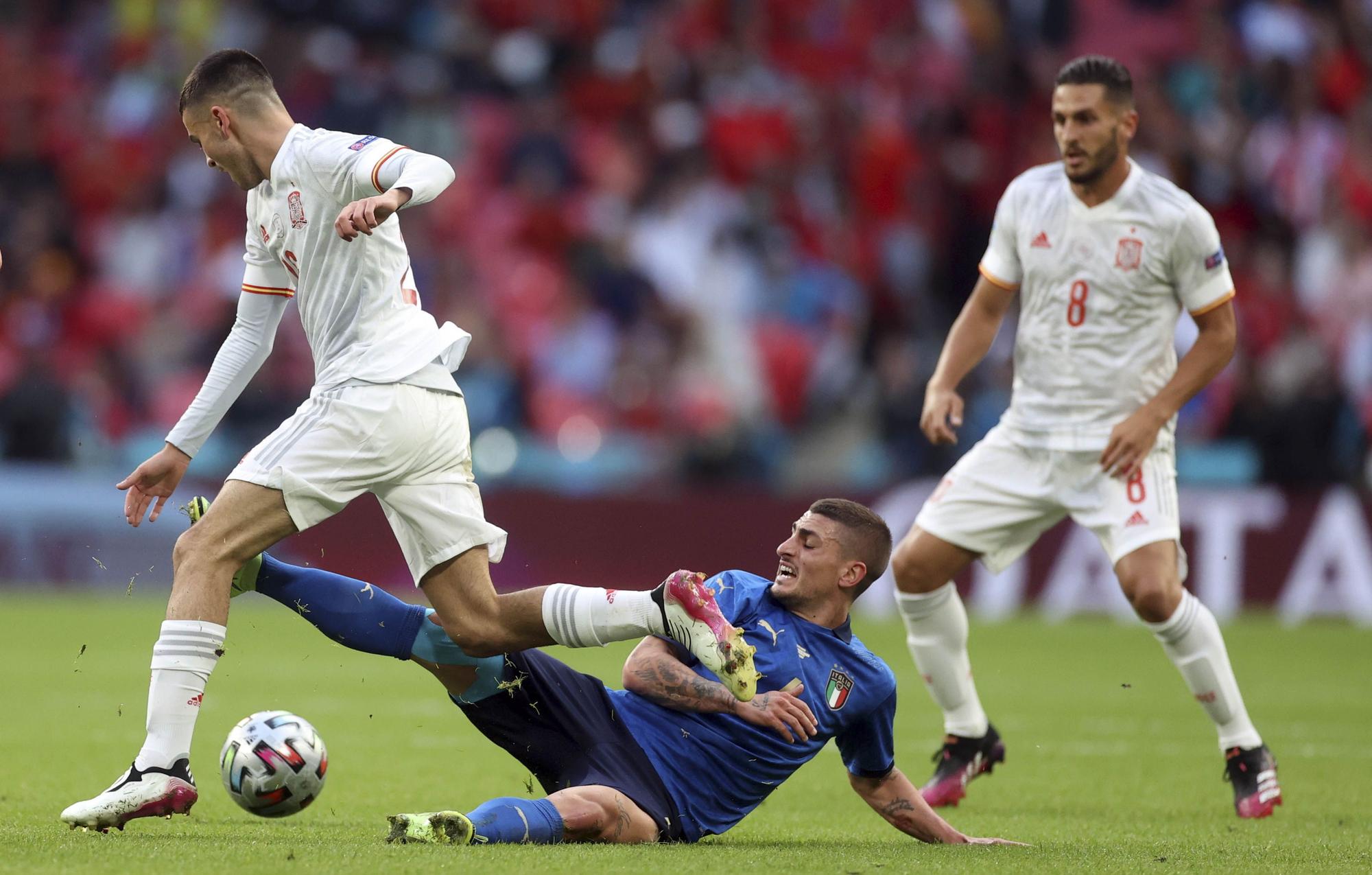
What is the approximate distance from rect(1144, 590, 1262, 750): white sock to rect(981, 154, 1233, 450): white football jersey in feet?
2.24

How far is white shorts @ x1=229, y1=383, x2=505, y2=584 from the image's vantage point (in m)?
5.21

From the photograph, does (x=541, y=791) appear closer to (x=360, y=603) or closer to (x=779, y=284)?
(x=360, y=603)

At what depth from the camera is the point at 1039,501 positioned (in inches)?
273

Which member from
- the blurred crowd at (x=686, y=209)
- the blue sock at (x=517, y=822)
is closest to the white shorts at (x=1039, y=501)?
the blue sock at (x=517, y=822)

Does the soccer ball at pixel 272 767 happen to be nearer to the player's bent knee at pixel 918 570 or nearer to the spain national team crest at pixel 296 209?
the spain national team crest at pixel 296 209

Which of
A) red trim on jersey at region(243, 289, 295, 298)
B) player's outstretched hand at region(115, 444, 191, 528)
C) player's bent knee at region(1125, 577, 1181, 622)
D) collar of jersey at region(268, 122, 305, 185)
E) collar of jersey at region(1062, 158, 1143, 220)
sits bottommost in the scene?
player's bent knee at region(1125, 577, 1181, 622)

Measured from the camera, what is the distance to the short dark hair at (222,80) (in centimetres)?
530

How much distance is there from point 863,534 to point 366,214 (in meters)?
1.69

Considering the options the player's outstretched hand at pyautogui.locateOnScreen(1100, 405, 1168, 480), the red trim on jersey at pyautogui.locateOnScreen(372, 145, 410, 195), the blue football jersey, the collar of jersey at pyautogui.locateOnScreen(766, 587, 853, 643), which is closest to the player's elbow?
the red trim on jersey at pyautogui.locateOnScreen(372, 145, 410, 195)

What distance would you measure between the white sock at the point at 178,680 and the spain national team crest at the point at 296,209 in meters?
1.16

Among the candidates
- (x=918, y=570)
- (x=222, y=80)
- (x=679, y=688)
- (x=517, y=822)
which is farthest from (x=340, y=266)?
(x=918, y=570)

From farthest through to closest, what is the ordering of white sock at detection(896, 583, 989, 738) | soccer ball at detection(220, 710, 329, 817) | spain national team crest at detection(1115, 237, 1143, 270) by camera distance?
white sock at detection(896, 583, 989, 738), spain national team crest at detection(1115, 237, 1143, 270), soccer ball at detection(220, 710, 329, 817)

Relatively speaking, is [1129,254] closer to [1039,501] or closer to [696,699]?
[1039,501]

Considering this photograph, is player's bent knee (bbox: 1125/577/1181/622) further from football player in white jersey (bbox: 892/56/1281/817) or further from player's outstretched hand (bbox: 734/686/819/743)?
player's outstretched hand (bbox: 734/686/819/743)
